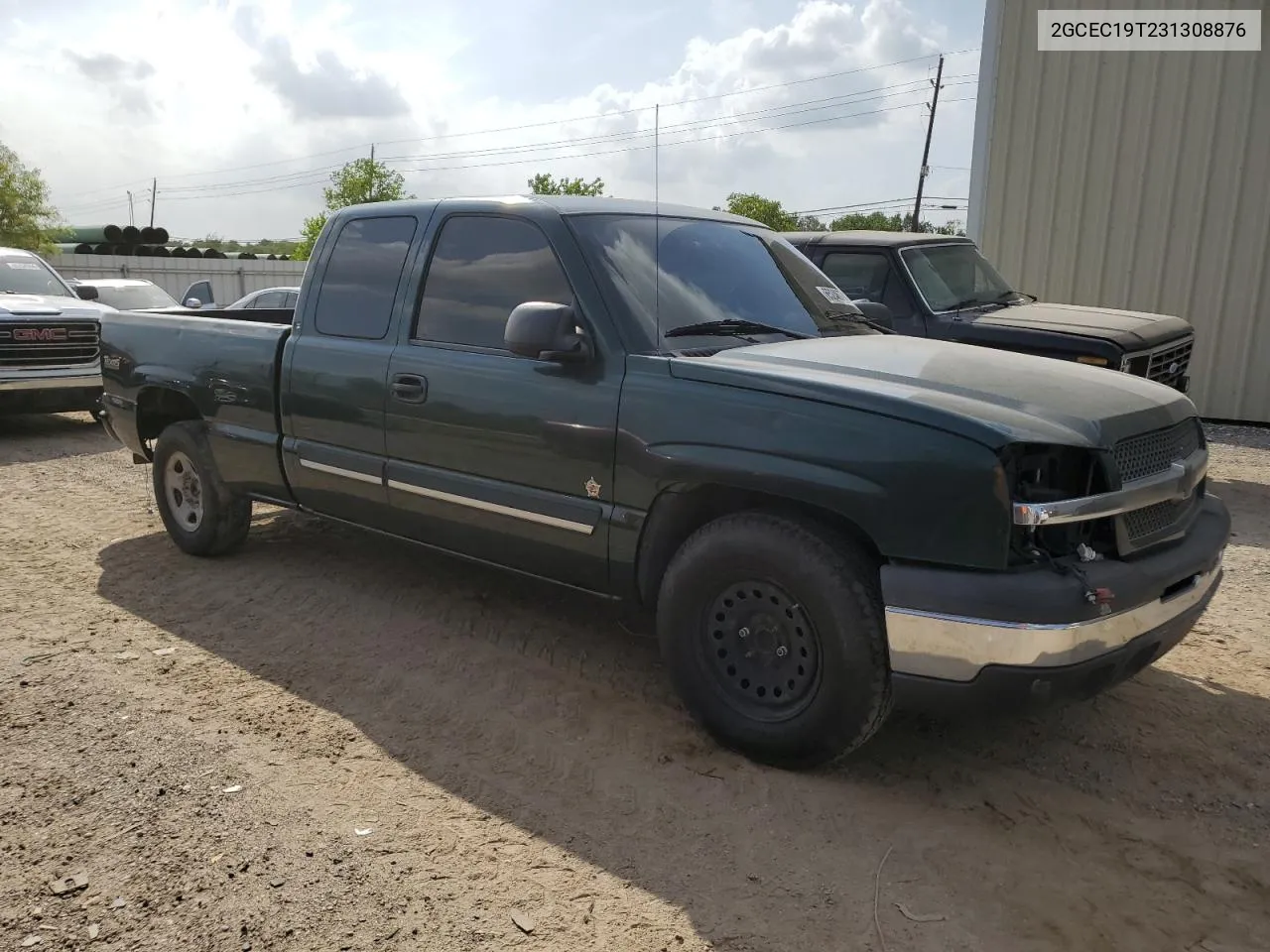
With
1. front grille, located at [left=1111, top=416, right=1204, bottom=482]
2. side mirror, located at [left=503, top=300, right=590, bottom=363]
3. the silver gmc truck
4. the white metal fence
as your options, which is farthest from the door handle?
the white metal fence

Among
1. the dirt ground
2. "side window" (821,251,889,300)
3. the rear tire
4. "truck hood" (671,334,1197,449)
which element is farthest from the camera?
"side window" (821,251,889,300)

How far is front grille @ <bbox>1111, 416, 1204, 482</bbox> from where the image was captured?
3.18 meters

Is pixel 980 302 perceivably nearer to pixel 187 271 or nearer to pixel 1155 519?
pixel 1155 519

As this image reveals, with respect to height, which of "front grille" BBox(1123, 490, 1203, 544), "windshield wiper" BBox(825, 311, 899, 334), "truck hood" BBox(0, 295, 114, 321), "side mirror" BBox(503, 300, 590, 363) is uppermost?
"windshield wiper" BBox(825, 311, 899, 334)

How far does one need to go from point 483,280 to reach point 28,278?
9.26 meters

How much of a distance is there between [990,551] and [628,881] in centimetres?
140

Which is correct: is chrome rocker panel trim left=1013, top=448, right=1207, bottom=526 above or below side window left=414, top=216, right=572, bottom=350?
below

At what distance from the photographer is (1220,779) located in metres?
3.48

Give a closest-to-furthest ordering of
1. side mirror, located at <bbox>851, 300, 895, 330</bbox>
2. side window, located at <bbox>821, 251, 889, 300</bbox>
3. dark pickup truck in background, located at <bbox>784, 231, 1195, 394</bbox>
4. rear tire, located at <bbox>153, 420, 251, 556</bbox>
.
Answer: side mirror, located at <bbox>851, 300, 895, 330</bbox>
rear tire, located at <bbox>153, 420, 251, 556</bbox>
dark pickup truck in background, located at <bbox>784, 231, 1195, 394</bbox>
side window, located at <bbox>821, 251, 889, 300</bbox>

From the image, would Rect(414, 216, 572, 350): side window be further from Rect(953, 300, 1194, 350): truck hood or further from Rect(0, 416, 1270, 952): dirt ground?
Rect(953, 300, 1194, 350): truck hood

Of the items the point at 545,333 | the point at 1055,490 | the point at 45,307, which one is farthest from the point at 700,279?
the point at 45,307

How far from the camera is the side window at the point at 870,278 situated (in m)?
7.78

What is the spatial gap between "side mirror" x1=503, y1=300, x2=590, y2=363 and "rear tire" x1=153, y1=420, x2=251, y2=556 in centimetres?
262

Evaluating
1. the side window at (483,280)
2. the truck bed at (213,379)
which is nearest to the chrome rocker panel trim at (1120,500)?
the side window at (483,280)
